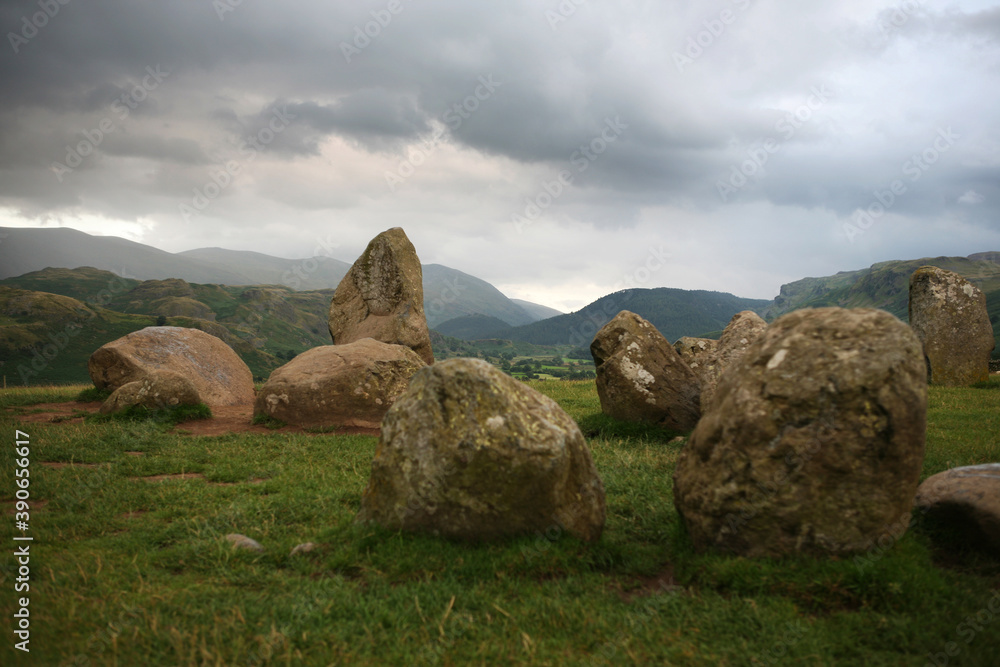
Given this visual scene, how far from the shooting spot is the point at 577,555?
652 centimetres

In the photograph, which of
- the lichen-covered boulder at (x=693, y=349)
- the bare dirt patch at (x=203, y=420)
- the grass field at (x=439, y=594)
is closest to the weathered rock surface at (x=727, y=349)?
the lichen-covered boulder at (x=693, y=349)

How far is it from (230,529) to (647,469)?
280 inches

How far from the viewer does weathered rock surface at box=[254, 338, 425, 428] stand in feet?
47.2

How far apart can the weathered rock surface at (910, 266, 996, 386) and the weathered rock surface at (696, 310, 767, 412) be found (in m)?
13.8

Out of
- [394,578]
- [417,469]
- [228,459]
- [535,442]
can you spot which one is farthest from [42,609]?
[228,459]

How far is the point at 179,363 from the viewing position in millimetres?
18078

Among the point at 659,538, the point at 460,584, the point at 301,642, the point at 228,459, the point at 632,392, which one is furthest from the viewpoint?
the point at 632,392

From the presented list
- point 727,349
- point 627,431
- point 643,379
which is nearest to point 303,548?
point 627,431

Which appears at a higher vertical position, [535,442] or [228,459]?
[535,442]

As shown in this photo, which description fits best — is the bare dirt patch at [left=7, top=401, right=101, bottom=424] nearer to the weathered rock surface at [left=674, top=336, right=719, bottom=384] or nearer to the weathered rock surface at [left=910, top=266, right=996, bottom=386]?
the weathered rock surface at [left=674, top=336, right=719, bottom=384]

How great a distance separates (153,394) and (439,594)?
42.6ft

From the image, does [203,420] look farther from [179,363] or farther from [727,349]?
[727,349]

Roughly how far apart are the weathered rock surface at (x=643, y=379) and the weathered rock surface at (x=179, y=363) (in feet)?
39.7

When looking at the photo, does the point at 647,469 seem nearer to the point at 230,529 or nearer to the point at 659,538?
the point at 659,538
